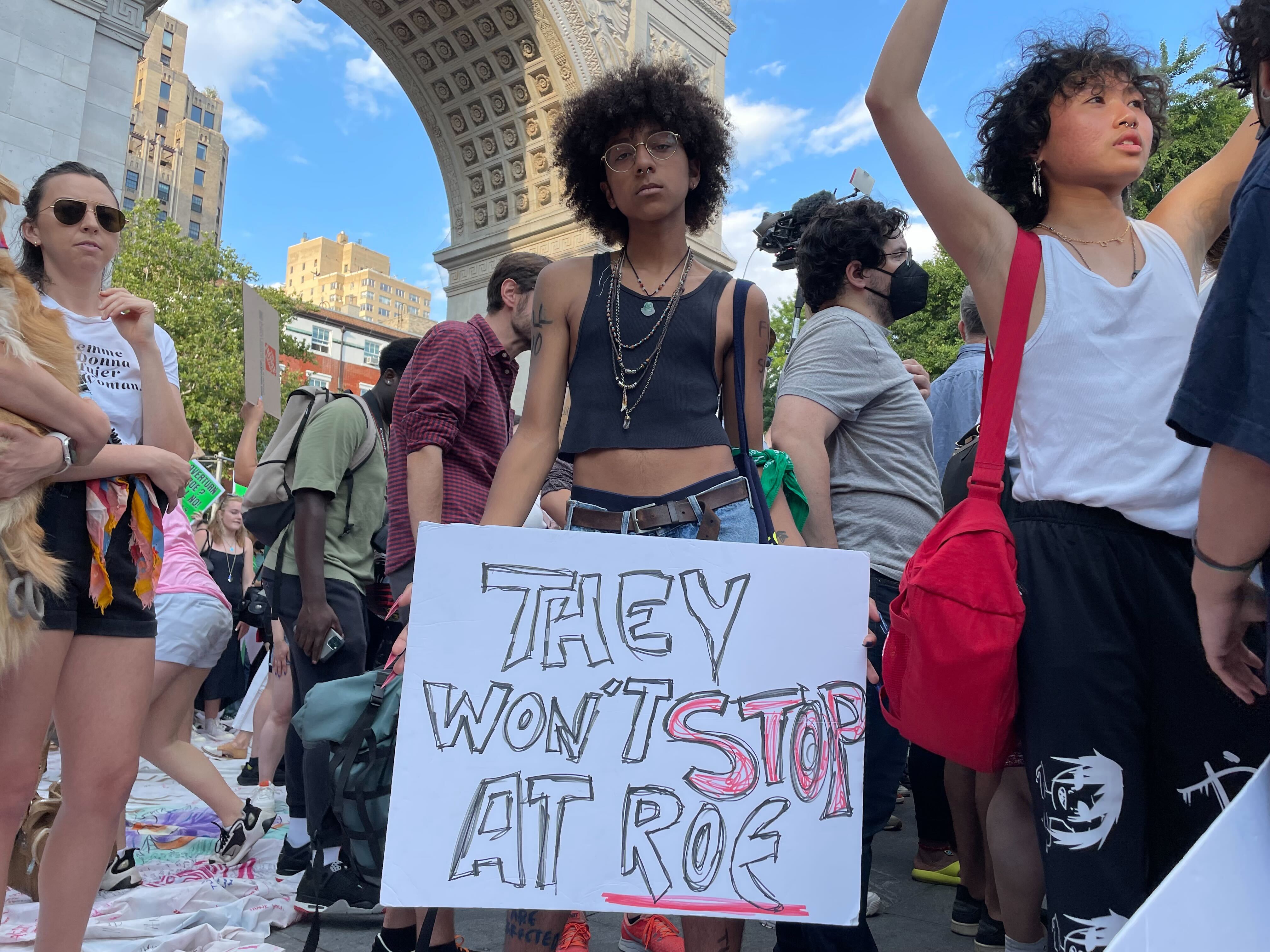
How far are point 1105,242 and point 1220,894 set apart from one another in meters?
1.26

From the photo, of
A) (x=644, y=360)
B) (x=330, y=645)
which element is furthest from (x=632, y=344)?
(x=330, y=645)

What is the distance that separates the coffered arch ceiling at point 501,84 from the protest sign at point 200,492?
23.4 ft

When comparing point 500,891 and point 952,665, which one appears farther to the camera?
point 500,891

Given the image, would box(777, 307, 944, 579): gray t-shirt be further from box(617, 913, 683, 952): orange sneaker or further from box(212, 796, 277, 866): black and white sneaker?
box(212, 796, 277, 866): black and white sneaker

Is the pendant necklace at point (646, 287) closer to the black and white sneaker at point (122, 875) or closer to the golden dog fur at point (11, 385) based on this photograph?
the golden dog fur at point (11, 385)

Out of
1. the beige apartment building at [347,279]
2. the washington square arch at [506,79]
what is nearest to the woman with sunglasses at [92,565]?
the washington square arch at [506,79]

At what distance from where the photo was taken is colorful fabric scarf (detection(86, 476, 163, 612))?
2273 millimetres

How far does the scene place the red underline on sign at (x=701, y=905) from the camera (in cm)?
167

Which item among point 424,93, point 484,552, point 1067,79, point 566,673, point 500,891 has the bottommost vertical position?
point 500,891

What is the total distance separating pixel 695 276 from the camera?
7.61ft

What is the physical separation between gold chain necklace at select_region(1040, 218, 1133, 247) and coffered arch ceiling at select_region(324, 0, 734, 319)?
10989 millimetres

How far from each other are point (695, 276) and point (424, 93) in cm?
1370

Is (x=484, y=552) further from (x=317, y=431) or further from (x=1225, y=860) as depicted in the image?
(x=317, y=431)

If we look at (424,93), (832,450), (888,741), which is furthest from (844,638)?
(424,93)
